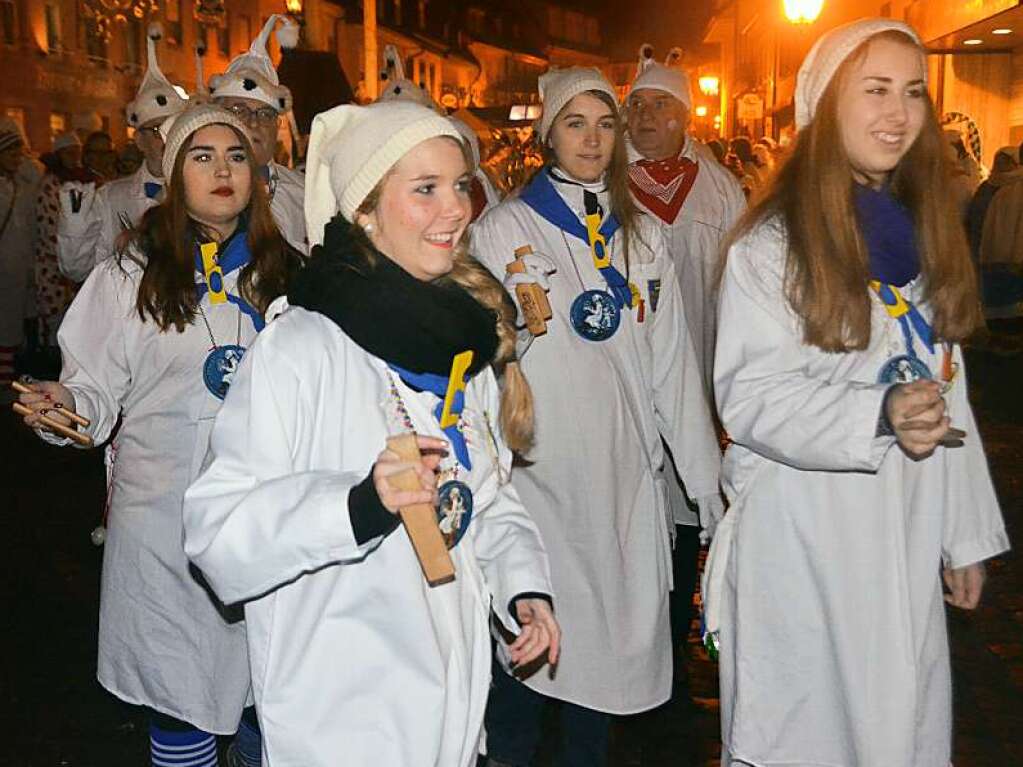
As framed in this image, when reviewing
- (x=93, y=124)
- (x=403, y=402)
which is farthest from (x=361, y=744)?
(x=93, y=124)

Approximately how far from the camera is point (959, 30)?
18.3 meters

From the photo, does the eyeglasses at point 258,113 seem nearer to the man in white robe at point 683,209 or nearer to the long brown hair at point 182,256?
the man in white robe at point 683,209

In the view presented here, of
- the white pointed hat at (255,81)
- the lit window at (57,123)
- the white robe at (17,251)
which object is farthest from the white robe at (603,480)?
the lit window at (57,123)

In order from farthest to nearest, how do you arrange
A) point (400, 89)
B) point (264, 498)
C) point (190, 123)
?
point (400, 89)
point (190, 123)
point (264, 498)

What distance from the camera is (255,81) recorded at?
7.10 m

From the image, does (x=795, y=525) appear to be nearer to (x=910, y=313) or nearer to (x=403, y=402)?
(x=910, y=313)

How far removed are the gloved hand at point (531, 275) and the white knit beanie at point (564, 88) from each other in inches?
27.4

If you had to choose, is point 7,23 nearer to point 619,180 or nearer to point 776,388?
point 619,180

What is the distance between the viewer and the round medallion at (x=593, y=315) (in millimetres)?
4773

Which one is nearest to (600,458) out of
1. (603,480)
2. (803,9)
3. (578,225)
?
(603,480)

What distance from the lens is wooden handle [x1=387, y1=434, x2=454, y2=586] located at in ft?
8.46

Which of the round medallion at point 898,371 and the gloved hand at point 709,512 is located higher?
the round medallion at point 898,371

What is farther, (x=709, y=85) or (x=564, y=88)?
(x=709, y=85)

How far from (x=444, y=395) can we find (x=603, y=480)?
181 cm
